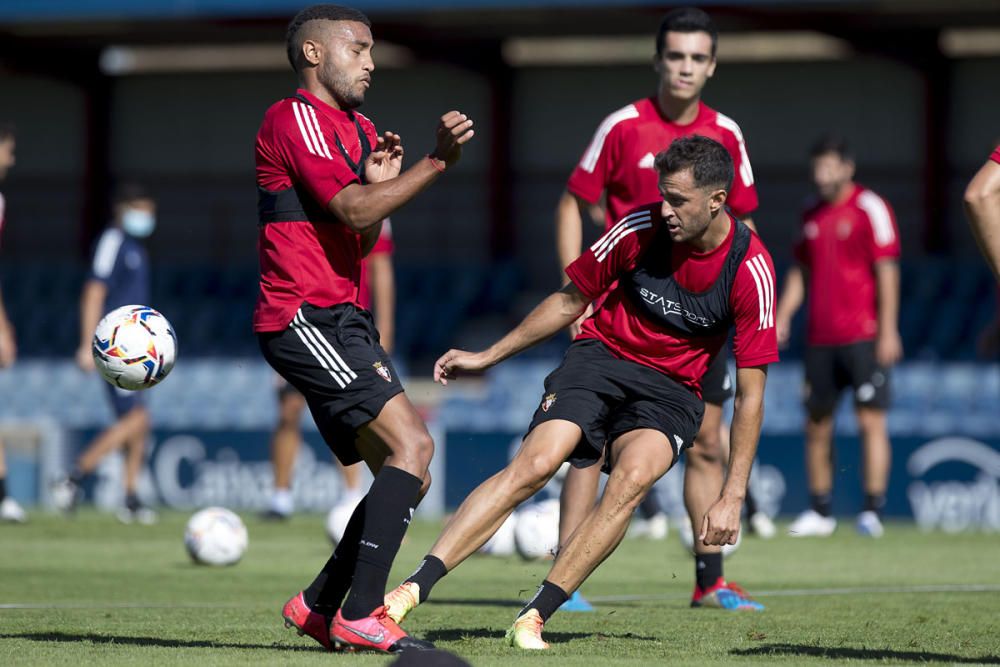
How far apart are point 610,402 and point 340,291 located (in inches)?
43.7

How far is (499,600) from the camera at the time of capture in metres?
7.98

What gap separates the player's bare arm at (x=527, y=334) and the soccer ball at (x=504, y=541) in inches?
170

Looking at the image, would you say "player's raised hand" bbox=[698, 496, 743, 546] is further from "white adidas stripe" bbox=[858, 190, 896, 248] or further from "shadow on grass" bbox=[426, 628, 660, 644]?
"white adidas stripe" bbox=[858, 190, 896, 248]

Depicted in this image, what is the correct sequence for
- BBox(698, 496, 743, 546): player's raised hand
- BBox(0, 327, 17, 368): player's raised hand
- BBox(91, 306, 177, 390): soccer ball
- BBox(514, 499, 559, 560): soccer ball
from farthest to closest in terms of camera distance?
BBox(0, 327, 17, 368): player's raised hand → BBox(514, 499, 559, 560): soccer ball → BBox(91, 306, 177, 390): soccer ball → BBox(698, 496, 743, 546): player's raised hand

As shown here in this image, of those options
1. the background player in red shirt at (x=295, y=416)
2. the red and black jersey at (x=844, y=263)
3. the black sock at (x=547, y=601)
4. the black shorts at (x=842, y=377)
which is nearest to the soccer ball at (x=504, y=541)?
the background player in red shirt at (x=295, y=416)

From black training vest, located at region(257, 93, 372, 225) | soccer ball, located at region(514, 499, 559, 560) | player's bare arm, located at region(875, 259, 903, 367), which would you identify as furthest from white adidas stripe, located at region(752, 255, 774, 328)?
player's bare arm, located at region(875, 259, 903, 367)

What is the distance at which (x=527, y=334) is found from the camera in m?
6.15

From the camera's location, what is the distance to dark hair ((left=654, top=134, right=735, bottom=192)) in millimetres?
6000

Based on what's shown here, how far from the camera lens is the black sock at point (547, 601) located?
19.0ft

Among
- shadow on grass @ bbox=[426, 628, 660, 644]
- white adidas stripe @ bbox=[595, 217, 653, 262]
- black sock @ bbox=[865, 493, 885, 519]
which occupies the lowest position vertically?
black sock @ bbox=[865, 493, 885, 519]

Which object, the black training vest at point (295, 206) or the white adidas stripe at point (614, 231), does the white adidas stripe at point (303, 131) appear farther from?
the white adidas stripe at point (614, 231)

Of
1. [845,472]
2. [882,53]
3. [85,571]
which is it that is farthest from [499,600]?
[882,53]

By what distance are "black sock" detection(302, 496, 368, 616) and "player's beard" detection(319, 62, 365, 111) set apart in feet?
4.65

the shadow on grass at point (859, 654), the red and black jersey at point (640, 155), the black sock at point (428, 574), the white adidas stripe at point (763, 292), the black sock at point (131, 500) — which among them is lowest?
the black sock at point (131, 500)
